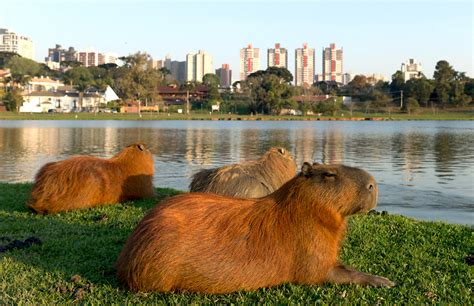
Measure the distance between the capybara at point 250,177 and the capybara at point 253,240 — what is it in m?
3.19

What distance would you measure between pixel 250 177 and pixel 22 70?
13413 cm

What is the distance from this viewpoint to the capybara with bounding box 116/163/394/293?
4422mm

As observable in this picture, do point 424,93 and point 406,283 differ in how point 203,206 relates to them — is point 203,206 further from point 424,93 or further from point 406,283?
point 424,93

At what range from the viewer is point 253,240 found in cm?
456

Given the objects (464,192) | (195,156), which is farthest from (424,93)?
(464,192)

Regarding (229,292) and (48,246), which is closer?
(229,292)

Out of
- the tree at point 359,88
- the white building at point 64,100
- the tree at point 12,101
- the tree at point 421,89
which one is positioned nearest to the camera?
the tree at point 12,101

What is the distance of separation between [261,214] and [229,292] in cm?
67

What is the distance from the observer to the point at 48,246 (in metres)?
6.00

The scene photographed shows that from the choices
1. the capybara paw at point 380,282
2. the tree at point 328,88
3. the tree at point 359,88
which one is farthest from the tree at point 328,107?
the capybara paw at point 380,282

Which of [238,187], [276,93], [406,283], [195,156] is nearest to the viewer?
[406,283]

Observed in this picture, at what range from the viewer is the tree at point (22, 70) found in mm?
114750

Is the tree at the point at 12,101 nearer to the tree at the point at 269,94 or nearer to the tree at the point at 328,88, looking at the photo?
the tree at the point at 269,94

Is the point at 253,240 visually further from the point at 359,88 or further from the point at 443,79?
the point at 359,88
